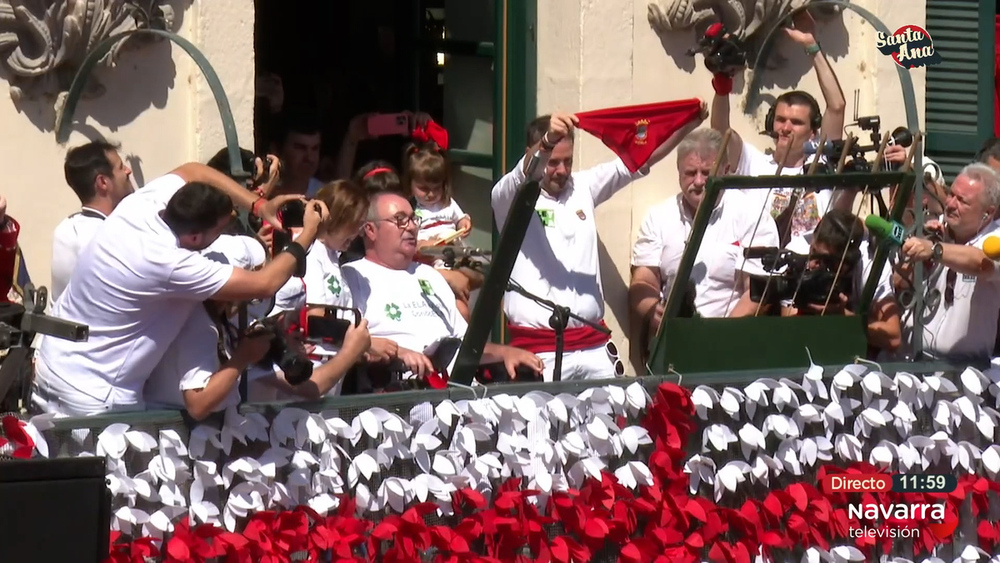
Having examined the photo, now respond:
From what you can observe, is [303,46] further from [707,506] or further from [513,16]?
[707,506]

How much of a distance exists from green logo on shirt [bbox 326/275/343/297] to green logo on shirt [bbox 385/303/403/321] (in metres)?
0.26

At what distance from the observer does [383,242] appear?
254 inches

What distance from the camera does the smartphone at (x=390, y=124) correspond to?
800cm

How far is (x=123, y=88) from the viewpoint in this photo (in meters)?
6.79

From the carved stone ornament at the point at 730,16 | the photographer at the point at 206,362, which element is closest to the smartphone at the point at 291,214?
the photographer at the point at 206,362

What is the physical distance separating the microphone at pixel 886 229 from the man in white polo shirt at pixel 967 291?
1.02ft

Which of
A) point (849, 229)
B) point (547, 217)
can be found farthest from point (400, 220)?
point (849, 229)

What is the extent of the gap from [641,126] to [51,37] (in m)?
2.42

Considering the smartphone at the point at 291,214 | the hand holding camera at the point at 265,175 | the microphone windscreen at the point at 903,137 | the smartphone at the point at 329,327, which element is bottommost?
the smartphone at the point at 329,327

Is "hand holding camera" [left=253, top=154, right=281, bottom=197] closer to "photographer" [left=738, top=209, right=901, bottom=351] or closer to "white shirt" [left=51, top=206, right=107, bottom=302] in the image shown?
"white shirt" [left=51, top=206, right=107, bottom=302]

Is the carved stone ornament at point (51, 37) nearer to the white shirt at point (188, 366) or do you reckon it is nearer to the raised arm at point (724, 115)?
the white shirt at point (188, 366)

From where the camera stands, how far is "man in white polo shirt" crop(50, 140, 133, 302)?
19.4 feet

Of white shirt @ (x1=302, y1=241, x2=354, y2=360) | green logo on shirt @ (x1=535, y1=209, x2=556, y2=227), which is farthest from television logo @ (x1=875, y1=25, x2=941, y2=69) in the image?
white shirt @ (x1=302, y1=241, x2=354, y2=360)

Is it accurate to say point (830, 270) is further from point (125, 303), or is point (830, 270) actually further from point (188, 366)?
point (125, 303)
